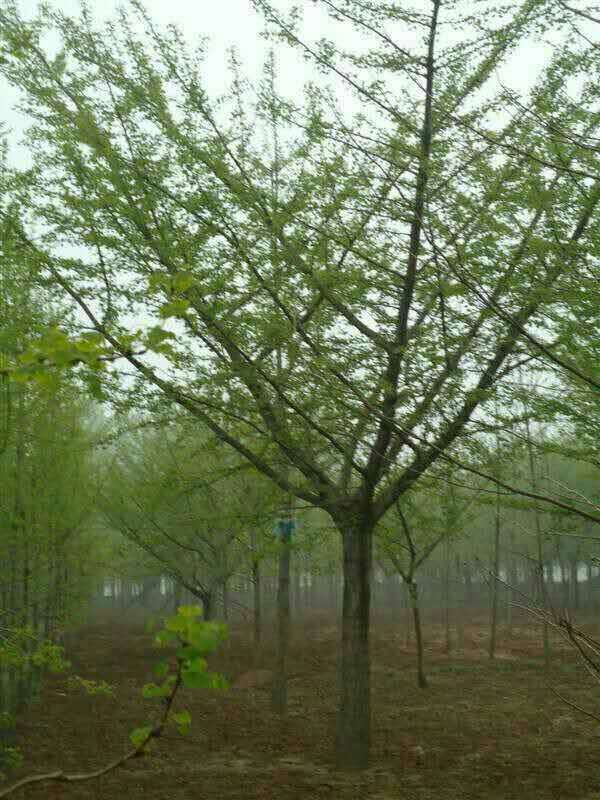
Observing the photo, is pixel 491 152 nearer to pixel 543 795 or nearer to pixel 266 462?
pixel 266 462

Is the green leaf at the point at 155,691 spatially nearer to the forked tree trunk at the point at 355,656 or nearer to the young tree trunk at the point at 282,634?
the forked tree trunk at the point at 355,656

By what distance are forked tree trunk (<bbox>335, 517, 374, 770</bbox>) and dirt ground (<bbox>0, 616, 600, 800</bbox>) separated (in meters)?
0.30

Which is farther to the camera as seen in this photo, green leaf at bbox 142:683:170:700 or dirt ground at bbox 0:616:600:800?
dirt ground at bbox 0:616:600:800

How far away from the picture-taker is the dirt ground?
26.8ft

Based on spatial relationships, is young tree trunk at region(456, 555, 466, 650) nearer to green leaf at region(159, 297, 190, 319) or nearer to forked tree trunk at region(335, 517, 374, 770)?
forked tree trunk at region(335, 517, 374, 770)

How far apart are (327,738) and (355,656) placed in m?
2.25

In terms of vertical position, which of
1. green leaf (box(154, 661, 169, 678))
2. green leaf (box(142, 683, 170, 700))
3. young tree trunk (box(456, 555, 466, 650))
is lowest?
young tree trunk (box(456, 555, 466, 650))

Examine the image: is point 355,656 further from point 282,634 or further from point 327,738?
point 282,634

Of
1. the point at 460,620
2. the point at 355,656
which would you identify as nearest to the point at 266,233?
the point at 355,656

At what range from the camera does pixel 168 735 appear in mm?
11094

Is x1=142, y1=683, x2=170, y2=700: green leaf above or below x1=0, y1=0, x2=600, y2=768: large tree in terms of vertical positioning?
below

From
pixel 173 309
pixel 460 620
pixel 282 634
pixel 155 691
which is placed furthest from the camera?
pixel 460 620

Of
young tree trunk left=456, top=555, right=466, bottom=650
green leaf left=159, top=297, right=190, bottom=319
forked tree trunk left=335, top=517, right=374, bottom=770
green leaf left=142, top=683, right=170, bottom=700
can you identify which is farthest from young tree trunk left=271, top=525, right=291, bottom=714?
green leaf left=142, top=683, right=170, bottom=700

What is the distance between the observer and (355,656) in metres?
9.12
